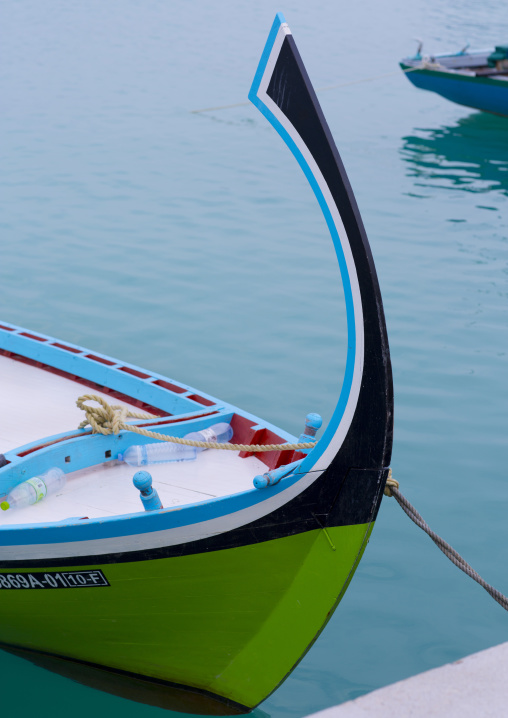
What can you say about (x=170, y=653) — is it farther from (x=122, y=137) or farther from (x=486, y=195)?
(x=122, y=137)

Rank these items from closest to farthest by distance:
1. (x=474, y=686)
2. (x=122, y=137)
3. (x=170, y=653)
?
(x=474, y=686) → (x=170, y=653) → (x=122, y=137)

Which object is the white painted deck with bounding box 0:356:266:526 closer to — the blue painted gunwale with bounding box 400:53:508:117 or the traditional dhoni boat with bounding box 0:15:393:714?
the traditional dhoni boat with bounding box 0:15:393:714

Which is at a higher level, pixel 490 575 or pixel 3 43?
pixel 3 43

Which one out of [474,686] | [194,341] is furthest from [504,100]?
[474,686]

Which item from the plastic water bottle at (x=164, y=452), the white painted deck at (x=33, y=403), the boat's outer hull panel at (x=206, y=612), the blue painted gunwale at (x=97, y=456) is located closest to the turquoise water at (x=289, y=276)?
the boat's outer hull panel at (x=206, y=612)

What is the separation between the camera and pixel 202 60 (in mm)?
24391

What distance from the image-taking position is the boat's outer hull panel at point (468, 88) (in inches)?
704

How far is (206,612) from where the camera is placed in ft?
13.0

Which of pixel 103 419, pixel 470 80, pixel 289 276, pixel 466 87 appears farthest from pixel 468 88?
pixel 103 419

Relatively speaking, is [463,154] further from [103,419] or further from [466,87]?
[103,419]

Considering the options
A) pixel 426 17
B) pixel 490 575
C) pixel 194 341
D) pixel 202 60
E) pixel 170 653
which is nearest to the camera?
pixel 170 653

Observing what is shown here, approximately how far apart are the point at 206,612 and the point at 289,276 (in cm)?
695

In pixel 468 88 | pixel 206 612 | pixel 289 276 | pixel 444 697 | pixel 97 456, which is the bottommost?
pixel 206 612

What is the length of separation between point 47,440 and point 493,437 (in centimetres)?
402
